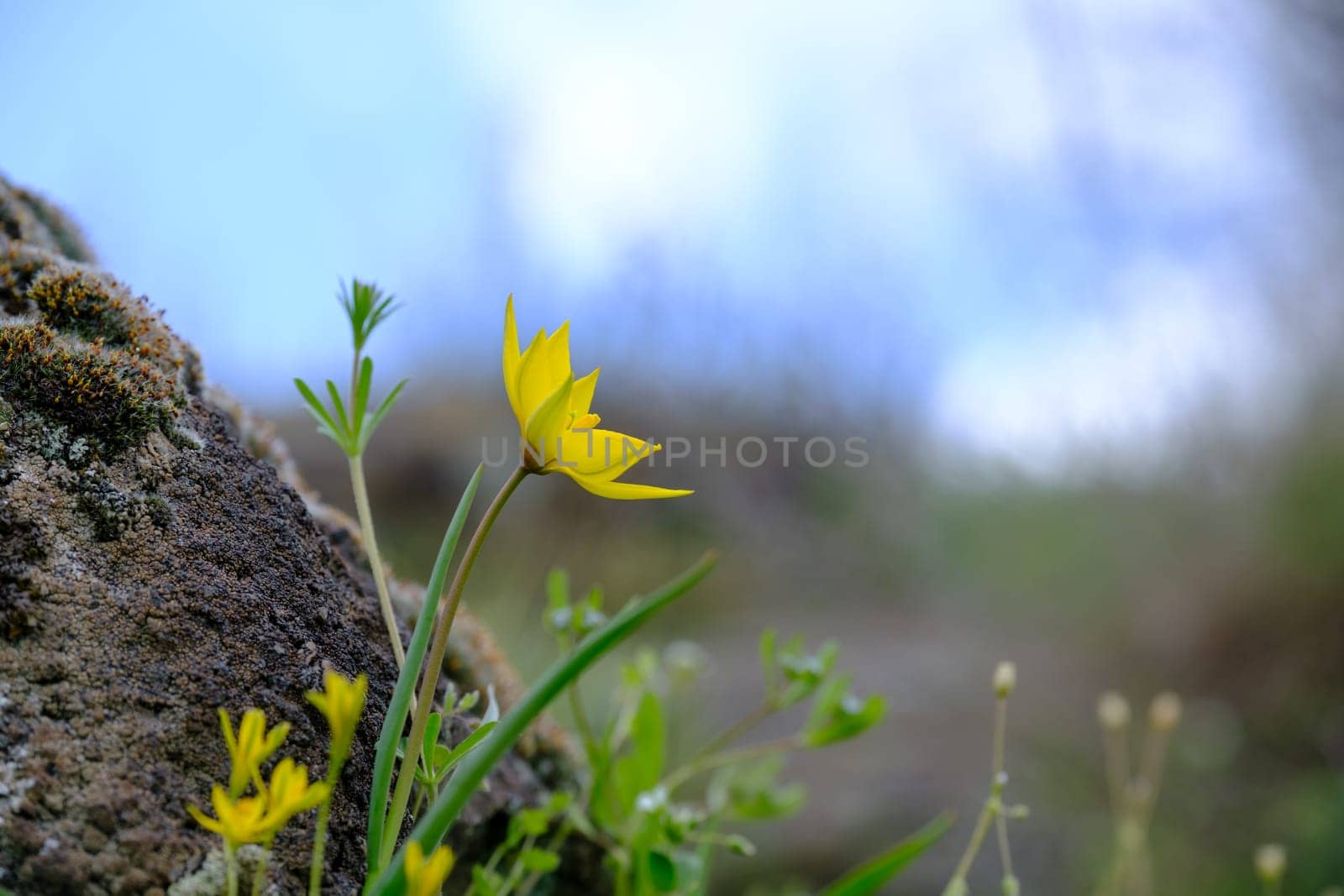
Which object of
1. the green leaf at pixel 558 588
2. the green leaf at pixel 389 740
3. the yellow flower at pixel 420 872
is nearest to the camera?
the yellow flower at pixel 420 872

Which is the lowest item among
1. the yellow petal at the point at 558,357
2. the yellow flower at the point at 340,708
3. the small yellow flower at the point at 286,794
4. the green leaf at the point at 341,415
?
the small yellow flower at the point at 286,794

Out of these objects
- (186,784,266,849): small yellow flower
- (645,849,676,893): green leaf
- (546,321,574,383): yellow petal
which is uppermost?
(546,321,574,383): yellow petal

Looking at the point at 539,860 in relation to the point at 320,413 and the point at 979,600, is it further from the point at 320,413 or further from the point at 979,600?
the point at 979,600

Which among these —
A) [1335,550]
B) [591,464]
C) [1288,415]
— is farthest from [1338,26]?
[591,464]

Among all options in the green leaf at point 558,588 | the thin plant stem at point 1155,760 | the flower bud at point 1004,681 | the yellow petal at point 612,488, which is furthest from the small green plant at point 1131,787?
the yellow petal at point 612,488

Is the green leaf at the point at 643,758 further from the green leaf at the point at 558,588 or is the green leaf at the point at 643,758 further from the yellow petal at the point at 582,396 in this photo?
the yellow petal at the point at 582,396

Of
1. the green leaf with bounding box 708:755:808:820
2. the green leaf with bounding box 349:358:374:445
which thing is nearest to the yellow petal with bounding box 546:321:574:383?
the green leaf with bounding box 349:358:374:445

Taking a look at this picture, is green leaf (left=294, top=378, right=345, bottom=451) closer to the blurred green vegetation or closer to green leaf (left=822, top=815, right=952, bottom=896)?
green leaf (left=822, top=815, right=952, bottom=896)
